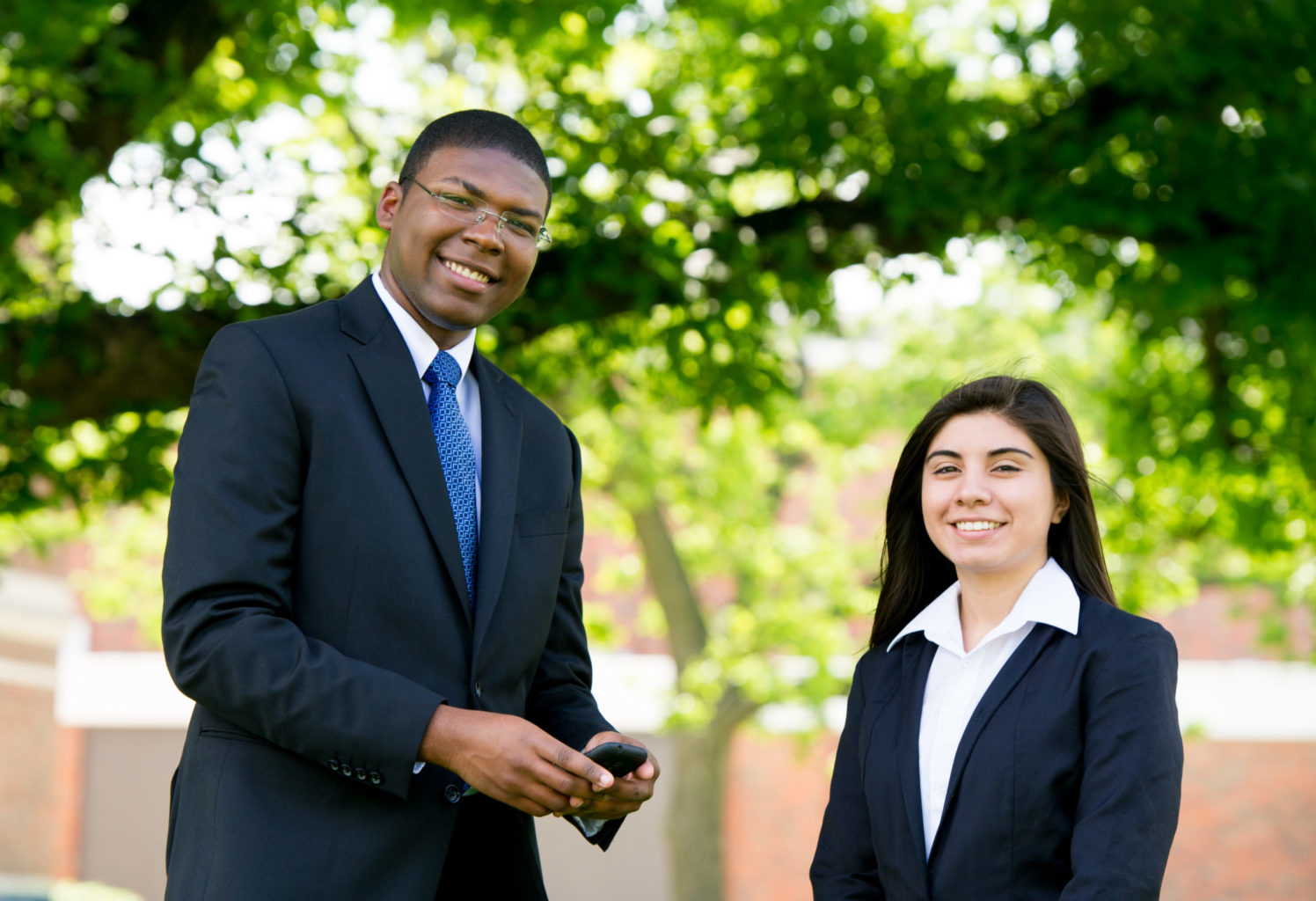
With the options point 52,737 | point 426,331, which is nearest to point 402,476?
point 426,331

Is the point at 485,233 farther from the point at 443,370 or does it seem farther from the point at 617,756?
the point at 617,756

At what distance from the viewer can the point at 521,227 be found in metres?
2.63

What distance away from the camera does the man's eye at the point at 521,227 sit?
2609 mm

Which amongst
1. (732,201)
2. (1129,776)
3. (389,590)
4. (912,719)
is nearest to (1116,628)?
(1129,776)

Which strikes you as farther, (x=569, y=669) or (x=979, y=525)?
(x=569, y=669)

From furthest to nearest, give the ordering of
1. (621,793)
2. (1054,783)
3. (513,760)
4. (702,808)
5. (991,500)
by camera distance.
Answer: (702,808) → (991,500) → (1054,783) → (621,793) → (513,760)

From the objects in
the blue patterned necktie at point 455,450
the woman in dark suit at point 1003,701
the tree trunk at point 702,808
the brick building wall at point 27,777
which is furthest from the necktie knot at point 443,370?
the brick building wall at point 27,777

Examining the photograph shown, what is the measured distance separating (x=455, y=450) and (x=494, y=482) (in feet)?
0.31

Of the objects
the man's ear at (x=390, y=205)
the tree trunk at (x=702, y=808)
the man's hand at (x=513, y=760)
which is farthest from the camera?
the tree trunk at (x=702, y=808)

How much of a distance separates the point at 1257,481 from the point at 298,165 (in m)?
5.98

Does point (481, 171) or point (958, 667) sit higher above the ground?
point (481, 171)

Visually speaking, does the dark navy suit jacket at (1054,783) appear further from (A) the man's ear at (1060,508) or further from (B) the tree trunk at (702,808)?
(B) the tree trunk at (702,808)

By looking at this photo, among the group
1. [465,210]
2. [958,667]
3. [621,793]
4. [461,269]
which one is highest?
[465,210]

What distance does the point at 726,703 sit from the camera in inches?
549
